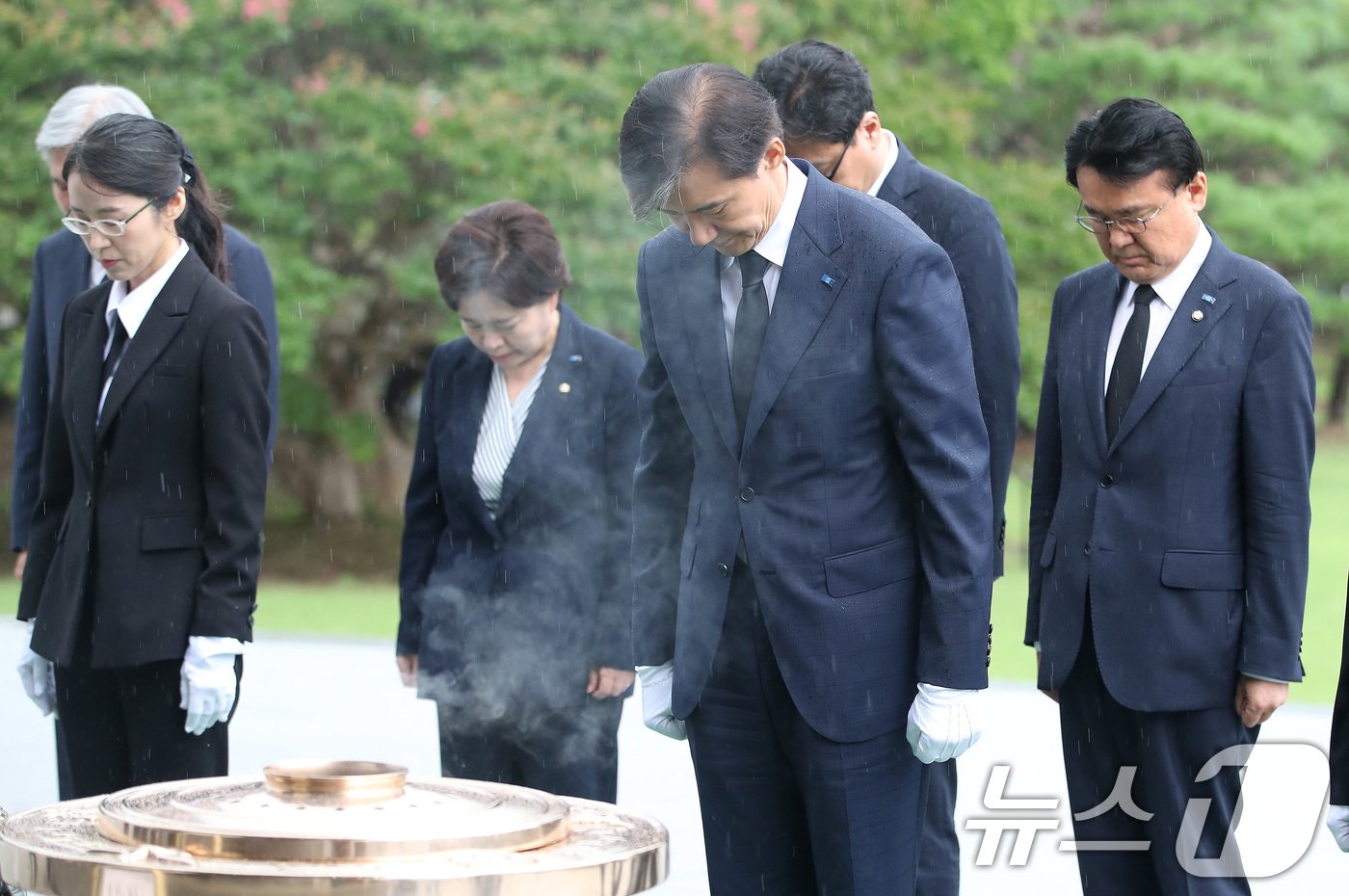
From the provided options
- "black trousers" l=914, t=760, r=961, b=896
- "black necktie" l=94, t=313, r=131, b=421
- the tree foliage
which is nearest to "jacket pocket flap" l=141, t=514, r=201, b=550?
"black necktie" l=94, t=313, r=131, b=421

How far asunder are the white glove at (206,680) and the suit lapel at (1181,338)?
1752mm

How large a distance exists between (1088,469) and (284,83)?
8.50 metres

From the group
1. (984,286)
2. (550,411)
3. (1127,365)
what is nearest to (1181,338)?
(1127,365)

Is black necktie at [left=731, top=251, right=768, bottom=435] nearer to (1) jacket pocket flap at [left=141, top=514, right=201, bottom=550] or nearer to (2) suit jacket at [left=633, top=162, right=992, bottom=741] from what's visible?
(2) suit jacket at [left=633, top=162, right=992, bottom=741]

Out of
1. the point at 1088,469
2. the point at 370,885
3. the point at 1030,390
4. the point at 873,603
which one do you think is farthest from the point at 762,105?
the point at 1030,390

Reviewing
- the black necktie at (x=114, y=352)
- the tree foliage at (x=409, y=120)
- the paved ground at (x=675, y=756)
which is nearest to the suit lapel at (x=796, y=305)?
the black necktie at (x=114, y=352)

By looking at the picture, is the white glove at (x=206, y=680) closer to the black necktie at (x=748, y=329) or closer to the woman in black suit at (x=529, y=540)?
the woman in black suit at (x=529, y=540)

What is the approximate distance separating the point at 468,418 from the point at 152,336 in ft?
2.61

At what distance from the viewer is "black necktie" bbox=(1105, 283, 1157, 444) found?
311cm

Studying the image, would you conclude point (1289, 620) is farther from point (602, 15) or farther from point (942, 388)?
point (602, 15)

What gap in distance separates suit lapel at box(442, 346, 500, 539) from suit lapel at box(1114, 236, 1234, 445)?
4.65ft

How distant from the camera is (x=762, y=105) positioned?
2525 millimetres

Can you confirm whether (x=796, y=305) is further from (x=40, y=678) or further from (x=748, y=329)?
(x=40, y=678)

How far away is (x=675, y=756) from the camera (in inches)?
240
